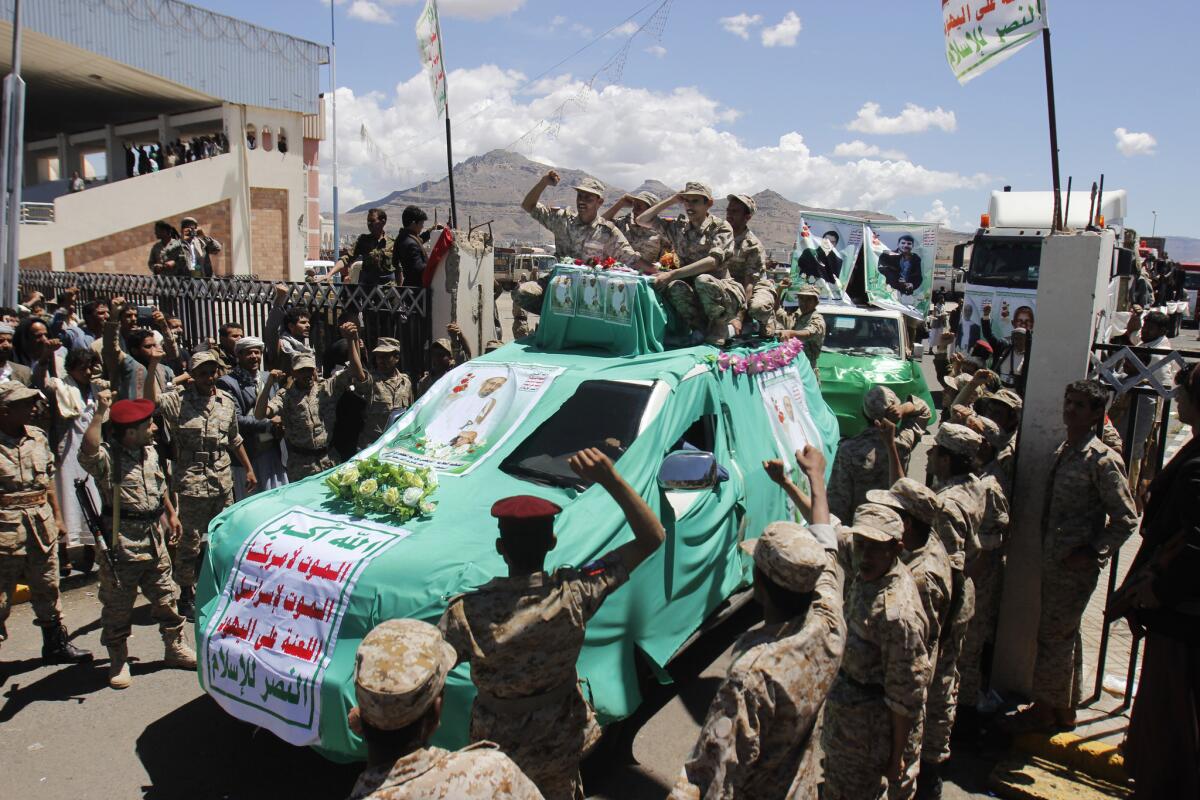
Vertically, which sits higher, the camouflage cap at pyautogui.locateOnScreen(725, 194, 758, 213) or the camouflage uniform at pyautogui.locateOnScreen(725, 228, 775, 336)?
the camouflage cap at pyautogui.locateOnScreen(725, 194, 758, 213)

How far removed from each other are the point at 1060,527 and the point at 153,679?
566 cm

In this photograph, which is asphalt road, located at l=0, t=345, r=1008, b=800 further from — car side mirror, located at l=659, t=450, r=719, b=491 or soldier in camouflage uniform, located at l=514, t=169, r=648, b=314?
soldier in camouflage uniform, located at l=514, t=169, r=648, b=314

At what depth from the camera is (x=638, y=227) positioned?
768cm

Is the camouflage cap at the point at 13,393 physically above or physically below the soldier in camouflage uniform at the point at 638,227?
below

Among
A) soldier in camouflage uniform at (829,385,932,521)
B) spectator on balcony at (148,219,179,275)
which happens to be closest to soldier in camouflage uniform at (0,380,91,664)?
soldier in camouflage uniform at (829,385,932,521)

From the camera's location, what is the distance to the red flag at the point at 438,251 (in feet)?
30.4

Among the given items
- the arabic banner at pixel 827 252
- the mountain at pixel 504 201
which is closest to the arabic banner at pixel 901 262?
the arabic banner at pixel 827 252

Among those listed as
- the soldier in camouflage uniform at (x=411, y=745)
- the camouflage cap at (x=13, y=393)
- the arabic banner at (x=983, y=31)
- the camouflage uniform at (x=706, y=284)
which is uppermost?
the arabic banner at (x=983, y=31)

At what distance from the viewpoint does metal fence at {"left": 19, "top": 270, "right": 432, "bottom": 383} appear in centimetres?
947

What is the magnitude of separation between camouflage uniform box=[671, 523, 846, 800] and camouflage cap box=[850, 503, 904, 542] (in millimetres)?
558

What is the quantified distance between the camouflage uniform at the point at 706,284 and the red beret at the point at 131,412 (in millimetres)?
3707

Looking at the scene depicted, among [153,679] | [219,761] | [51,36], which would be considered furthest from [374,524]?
[51,36]

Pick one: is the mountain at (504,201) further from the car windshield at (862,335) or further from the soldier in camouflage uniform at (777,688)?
the soldier in camouflage uniform at (777,688)

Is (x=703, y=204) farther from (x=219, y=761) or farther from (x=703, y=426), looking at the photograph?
(x=219, y=761)
